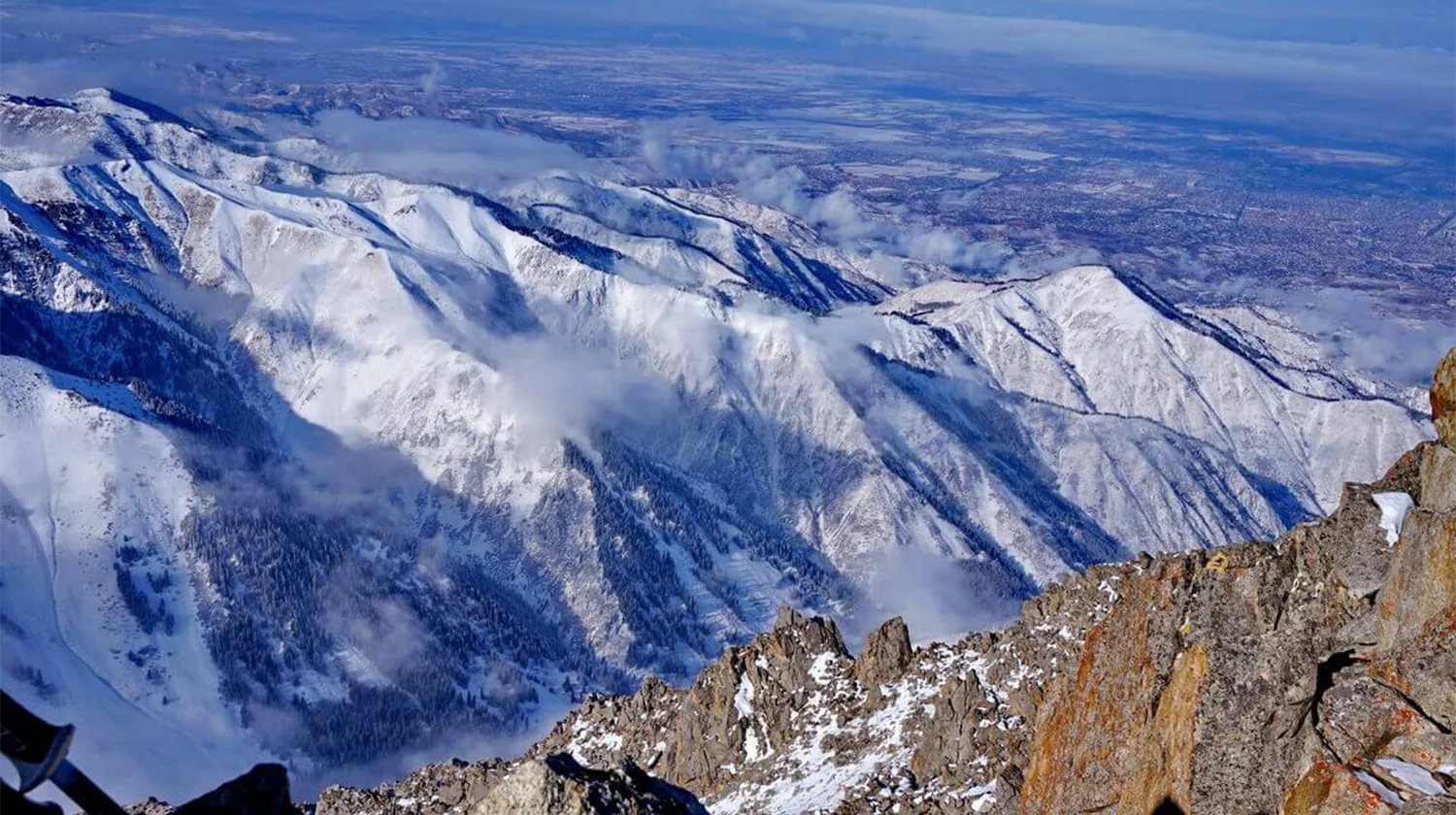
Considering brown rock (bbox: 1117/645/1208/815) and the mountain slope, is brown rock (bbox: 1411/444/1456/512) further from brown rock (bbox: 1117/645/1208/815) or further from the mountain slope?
brown rock (bbox: 1117/645/1208/815)

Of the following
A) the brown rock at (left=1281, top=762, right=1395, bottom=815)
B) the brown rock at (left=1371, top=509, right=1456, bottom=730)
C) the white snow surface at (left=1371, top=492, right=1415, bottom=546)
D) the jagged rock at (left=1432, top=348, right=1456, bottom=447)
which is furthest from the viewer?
the white snow surface at (left=1371, top=492, right=1415, bottom=546)

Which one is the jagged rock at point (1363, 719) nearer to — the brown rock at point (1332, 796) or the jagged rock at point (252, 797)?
the brown rock at point (1332, 796)

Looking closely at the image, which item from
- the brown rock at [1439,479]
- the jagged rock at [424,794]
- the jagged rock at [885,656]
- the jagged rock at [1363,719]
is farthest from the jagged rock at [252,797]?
the jagged rock at [885,656]

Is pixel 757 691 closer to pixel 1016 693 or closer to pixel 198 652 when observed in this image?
pixel 1016 693

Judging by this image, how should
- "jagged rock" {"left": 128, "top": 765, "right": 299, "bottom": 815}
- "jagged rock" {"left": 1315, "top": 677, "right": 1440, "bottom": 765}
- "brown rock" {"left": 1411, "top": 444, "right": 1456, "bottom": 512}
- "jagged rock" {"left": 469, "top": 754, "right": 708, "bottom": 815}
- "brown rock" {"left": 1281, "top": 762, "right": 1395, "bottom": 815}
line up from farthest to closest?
1. "brown rock" {"left": 1411, "top": 444, "right": 1456, "bottom": 512}
2. "jagged rock" {"left": 1315, "top": 677, "right": 1440, "bottom": 765}
3. "brown rock" {"left": 1281, "top": 762, "right": 1395, "bottom": 815}
4. "jagged rock" {"left": 469, "top": 754, "right": 708, "bottom": 815}
5. "jagged rock" {"left": 128, "top": 765, "right": 299, "bottom": 815}

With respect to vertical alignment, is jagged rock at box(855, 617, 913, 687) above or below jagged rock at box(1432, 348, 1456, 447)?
below

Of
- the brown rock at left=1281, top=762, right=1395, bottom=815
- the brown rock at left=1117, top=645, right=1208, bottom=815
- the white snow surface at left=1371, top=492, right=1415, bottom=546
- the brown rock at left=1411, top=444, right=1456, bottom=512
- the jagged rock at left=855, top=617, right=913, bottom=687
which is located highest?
the brown rock at left=1411, top=444, right=1456, bottom=512

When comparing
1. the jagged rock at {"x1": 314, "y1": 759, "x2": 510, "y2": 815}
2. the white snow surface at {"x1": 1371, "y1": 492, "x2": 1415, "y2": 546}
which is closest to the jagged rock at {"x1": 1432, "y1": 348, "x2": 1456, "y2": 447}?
the white snow surface at {"x1": 1371, "y1": 492, "x2": 1415, "y2": 546}
